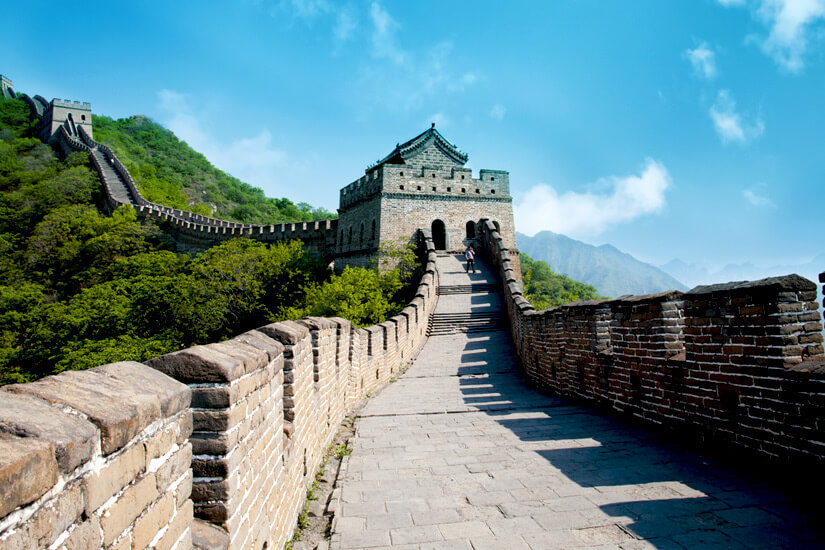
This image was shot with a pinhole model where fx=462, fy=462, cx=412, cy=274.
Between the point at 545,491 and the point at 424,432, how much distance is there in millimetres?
2344

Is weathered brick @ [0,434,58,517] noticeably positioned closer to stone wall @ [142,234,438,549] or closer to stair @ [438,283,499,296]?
stone wall @ [142,234,438,549]

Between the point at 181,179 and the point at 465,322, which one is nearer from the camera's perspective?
the point at 465,322

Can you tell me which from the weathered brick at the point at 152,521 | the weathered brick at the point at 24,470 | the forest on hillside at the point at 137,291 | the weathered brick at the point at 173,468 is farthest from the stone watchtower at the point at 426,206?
the weathered brick at the point at 24,470

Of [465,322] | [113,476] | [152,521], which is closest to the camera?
[113,476]

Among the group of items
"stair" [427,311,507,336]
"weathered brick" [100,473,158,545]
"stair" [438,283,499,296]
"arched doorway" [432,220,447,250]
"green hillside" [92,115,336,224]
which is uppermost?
"green hillside" [92,115,336,224]

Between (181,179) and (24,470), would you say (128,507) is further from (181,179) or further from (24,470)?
(181,179)

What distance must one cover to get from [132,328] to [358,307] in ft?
47.7

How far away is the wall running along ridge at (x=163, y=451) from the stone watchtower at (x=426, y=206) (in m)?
20.2

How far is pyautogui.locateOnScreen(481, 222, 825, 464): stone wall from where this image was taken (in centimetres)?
358

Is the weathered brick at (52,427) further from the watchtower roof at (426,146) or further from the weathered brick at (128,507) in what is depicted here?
the watchtower roof at (426,146)

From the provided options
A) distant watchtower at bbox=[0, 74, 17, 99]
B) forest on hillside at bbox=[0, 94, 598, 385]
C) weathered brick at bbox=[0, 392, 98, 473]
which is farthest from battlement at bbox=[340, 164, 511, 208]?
distant watchtower at bbox=[0, 74, 17, 99]

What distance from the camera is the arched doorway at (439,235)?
80.2 feet

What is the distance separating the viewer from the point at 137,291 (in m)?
25.8

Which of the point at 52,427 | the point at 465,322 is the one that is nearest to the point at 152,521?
the point at 52,427
